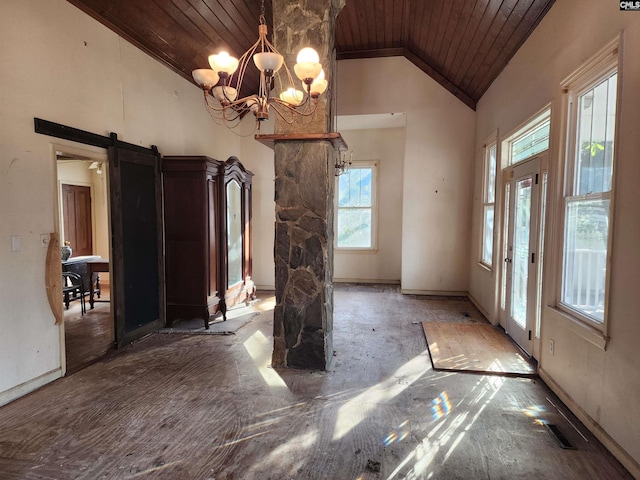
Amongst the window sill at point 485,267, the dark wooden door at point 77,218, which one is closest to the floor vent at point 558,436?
the window sill at point 485,267

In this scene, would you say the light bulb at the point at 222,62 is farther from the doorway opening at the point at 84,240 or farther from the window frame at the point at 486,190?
the window frame at the point at 486,190

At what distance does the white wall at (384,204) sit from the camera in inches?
283

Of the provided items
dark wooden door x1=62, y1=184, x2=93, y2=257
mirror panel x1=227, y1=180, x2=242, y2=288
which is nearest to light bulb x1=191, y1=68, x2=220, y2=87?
mirror panel x1=227, y1=180, x2=242, y2=288

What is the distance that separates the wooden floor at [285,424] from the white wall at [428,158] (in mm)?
2806

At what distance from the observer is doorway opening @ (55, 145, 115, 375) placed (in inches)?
187

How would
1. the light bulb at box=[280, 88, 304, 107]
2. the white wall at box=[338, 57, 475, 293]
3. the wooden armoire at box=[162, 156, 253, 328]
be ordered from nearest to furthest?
1. the light bulb at box=[280, 88, 304, 107]
2. the wooden armoire at box=[162, 156, 253, 328]
3. the white wall at box=[338, 57, 475, 293]

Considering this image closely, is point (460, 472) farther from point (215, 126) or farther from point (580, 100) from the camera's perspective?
point (215, 126)

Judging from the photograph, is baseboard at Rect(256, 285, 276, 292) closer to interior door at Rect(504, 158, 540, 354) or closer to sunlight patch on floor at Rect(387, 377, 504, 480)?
interior door at Rect(504, 158, 540, 354)

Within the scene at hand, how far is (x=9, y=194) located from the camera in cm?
272

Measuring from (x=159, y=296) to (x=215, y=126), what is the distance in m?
2.84

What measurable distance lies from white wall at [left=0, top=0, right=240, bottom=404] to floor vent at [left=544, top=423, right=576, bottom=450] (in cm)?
386

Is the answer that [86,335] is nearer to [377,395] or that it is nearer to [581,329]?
[377,395]

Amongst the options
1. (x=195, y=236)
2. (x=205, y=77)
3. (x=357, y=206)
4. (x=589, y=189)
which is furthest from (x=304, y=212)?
(x=357, y=206)

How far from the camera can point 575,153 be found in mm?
2773
